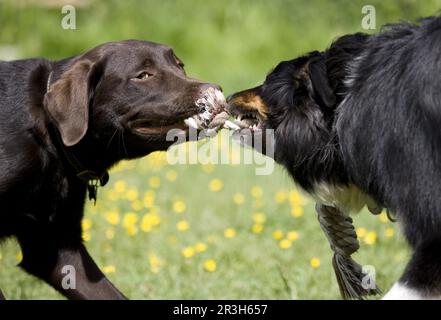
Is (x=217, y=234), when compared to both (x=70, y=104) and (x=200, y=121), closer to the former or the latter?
(x=200, y=121)

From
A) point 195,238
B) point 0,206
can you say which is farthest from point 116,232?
point 0,206

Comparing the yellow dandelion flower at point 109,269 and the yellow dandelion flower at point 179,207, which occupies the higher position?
the yellow dandelion flower at point 179,207

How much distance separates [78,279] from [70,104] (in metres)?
0.98

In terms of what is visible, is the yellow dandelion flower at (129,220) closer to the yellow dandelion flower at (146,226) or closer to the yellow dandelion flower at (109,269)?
the yellow dandelion flower at (146,226)

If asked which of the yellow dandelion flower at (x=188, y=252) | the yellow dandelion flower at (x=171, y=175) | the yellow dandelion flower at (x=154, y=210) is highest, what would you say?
the yellow dandelion flower at (x=171, y=175)

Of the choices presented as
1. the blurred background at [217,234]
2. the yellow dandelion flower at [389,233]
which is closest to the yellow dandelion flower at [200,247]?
the blurred background at [217,234]

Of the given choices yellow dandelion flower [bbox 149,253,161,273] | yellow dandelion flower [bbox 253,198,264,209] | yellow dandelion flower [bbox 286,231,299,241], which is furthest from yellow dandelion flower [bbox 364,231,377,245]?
yellow dandelion flower [bbox 149,253,161,273]

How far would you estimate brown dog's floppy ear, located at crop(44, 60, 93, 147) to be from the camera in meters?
3.80

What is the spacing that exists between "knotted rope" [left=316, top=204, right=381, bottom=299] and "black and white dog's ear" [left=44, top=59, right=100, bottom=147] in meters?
1.40

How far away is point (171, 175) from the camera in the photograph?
7.92 metres

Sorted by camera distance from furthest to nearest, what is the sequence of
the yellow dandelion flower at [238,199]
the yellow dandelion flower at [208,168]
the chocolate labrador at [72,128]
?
the yellow dandelion flower at [208,168] < the yellow dandelion flower at [238,199] < the chocolate labrador at [72,128]

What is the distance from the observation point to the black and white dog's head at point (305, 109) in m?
3.80

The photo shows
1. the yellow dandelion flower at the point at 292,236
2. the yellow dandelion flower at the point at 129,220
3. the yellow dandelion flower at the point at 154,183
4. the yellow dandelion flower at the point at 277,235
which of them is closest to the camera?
the yellow dandelion flower at the point at 292,236

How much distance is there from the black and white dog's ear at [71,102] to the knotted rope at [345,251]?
4.60 feet
